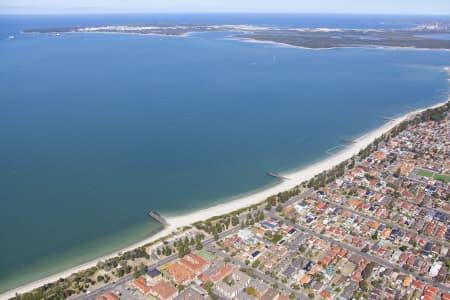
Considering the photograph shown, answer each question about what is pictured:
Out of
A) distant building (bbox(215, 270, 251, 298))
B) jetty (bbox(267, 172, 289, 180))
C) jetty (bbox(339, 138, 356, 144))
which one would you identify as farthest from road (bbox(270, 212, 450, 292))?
jetty (bbox(339, 138, 356, 144))

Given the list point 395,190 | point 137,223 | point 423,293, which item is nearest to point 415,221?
point 395,190

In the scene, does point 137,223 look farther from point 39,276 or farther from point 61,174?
point 61,174

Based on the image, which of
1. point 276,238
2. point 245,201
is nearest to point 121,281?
point 276,238

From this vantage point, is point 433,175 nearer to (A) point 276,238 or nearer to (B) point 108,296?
(A) point 276,238

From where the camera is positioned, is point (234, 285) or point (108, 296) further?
point (234, 285)

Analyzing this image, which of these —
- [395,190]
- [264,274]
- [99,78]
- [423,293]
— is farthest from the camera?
[99,78]

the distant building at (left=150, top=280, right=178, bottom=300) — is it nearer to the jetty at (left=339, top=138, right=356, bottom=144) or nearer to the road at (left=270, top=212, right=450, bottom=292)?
the road at (left=270, top=212, right=450, bottom=292)

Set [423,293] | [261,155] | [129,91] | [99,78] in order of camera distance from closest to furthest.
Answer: [423,293] < [261,155] < [129,91] < [99,78]
